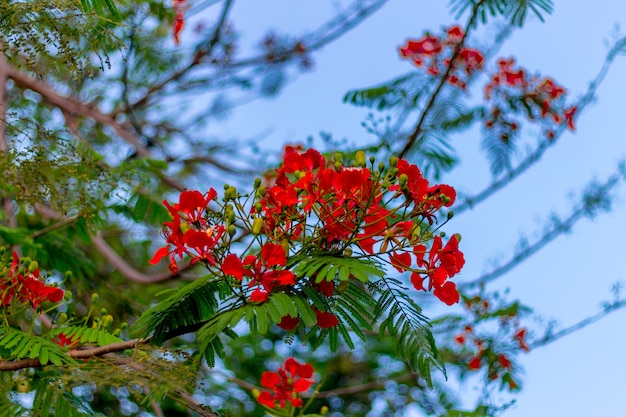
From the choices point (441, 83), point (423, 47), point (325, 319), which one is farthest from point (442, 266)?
point (423, 47)

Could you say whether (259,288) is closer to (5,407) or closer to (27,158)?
(5,407)

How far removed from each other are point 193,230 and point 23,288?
0.64 meters

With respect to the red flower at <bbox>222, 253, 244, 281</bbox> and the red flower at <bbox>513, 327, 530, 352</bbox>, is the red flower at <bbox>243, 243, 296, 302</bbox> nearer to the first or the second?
the red flower at <bbox>222, 253, 244, 281</bbox>

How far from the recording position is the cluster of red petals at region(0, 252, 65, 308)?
2346 millimetres

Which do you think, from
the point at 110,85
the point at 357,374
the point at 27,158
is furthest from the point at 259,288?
the point at 357,374

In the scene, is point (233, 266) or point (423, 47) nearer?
point (233, 266)

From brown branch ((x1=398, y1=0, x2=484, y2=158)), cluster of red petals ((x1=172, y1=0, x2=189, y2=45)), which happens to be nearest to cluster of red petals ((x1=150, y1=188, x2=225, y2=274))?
brown branch ((x1=398, y1=0, x2=484, y2=158))

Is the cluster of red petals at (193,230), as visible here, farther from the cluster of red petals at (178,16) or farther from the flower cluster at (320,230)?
the cluster of red petals at (178,16)

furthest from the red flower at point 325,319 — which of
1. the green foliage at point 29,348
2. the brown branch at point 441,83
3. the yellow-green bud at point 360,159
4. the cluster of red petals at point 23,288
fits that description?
the brown branch at point 441,83

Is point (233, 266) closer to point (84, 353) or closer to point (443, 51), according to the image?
point (84, 353)

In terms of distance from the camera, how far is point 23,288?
2.41 metres

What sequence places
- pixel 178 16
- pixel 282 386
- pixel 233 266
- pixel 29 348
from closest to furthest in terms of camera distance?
pixel 233 266 → pixel 29 348 → pixel 282 386 → pixel 178 16

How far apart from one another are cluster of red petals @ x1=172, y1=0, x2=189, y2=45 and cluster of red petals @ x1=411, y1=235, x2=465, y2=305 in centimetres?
352

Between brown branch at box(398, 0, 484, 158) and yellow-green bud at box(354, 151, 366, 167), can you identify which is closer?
yellow-green bud at box(354, 151, 366, 167)
